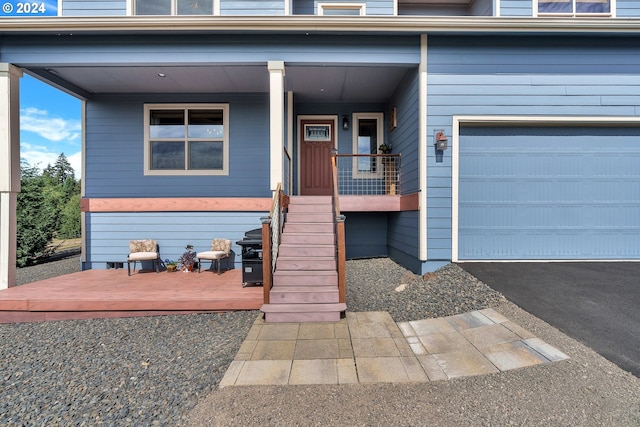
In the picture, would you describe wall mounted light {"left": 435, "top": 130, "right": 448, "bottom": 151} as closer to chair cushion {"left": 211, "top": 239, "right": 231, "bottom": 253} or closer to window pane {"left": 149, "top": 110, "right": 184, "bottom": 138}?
chair cushion {"left": 211, "top": 239, "right": 231, "bottom": 253}

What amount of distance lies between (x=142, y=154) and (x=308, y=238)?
459 cm

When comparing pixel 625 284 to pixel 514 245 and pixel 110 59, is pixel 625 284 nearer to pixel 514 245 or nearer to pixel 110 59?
pixel 514 245

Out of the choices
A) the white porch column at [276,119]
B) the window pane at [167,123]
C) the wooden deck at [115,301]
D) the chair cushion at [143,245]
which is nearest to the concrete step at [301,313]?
the wooden deck at [115,301]

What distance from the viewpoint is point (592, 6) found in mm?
5715

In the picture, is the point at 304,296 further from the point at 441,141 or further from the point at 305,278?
the point at 441,141

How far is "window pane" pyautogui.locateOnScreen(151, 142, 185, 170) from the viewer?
6660 millimetres

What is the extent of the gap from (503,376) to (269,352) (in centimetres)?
203

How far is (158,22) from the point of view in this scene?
4.79 metres

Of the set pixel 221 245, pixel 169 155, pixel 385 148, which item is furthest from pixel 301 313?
pixel 169 155

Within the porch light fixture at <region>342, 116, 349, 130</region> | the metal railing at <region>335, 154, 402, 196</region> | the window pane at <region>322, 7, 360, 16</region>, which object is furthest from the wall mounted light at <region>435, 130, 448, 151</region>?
the window pane at <region>322, 7, 360, 16</region>

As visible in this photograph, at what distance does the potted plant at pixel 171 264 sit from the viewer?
5961 mm

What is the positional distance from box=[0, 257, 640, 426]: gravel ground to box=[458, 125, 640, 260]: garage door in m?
2.26

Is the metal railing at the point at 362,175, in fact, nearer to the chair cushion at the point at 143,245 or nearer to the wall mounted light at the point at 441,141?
the wall mounted light at the point at 441,141

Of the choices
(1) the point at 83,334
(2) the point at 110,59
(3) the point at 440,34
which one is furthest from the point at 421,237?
(2) the point at 110,59
